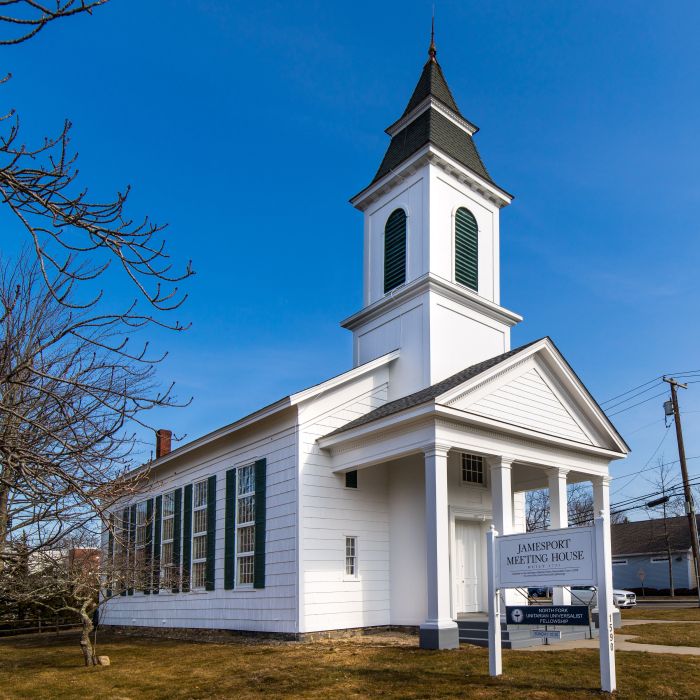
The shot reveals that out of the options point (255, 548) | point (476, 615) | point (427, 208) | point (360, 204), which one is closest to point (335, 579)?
point (255, 548)

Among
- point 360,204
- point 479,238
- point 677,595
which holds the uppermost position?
point 360,204

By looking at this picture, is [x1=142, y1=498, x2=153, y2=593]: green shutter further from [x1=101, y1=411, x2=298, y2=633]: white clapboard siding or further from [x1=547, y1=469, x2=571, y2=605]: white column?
[x1=547, y1=469, x2=571, y2=605]: white column

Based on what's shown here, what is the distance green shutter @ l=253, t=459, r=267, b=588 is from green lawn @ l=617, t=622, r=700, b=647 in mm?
7890

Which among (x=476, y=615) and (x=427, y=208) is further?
(x=427, y=208)

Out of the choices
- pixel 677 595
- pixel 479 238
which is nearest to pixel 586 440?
pixel 479 238

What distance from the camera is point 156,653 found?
16016mm

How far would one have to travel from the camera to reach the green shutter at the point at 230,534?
18.1 metres

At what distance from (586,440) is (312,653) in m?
9.21

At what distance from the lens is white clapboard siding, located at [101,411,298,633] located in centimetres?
1598

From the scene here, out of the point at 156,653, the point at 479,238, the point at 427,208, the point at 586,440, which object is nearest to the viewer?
the point at 156,653

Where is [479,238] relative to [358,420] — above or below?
above

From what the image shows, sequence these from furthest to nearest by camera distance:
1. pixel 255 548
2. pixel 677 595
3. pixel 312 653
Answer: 1. pixel 677 595
2. pixel 255 548
3. pixel 312 653

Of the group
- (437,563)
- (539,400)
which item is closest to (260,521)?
(437,563)

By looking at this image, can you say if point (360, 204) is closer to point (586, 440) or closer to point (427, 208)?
point (427, 208)
